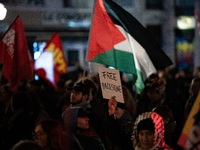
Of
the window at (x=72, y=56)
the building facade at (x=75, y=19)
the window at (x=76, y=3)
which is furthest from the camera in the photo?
the window at (x=72, y=56)

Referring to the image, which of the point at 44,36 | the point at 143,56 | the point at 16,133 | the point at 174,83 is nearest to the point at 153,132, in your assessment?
the point at 143,56

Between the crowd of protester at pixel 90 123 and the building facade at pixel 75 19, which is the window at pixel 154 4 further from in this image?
the crowd of protester at pixel 90 123

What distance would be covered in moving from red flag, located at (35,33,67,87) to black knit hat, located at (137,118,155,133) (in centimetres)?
554

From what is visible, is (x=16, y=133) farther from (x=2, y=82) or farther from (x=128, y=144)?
(x=2, y=82)

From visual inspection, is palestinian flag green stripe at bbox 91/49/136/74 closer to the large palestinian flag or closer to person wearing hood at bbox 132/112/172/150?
the large palestinian flag

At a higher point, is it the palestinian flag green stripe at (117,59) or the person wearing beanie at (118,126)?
the palestinian flag green stripe at (117,59)

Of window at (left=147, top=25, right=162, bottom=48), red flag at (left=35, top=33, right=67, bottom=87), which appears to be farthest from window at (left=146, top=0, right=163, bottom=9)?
red flag at (left=35, top=33, right=67, bottom=87)

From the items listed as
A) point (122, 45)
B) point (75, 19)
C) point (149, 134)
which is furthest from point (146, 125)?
point (75, 19)

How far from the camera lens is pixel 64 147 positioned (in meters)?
2.94

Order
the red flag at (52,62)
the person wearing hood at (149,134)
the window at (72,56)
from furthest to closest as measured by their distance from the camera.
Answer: the window at (72,56), the red flag at (52,62), the person wearing hood at (149,134)

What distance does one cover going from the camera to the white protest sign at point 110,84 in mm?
3607

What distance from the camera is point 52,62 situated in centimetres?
841

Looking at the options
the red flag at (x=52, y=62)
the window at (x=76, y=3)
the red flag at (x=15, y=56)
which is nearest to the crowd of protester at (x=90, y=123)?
the red flag at (x=15, y=56)

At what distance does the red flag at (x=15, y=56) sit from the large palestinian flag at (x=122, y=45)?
1.78 meters
